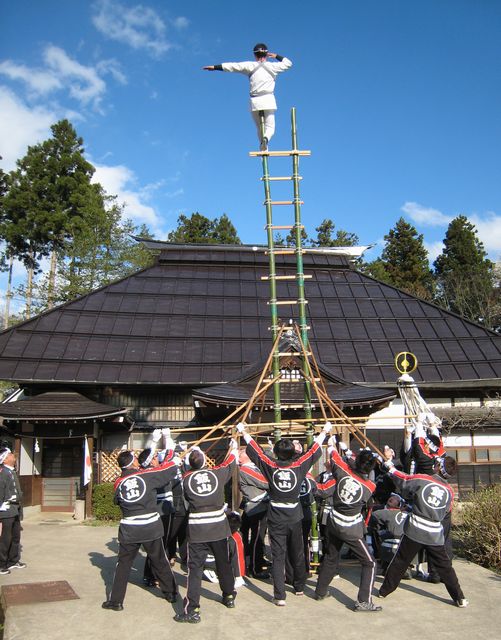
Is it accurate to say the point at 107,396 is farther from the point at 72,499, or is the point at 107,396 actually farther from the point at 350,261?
the point at 350,261

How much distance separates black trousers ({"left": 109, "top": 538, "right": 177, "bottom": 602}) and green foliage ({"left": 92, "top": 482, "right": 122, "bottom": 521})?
25.1 ft

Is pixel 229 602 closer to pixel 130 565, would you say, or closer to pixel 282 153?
pixel 130 565

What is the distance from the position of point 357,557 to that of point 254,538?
82.8 inches

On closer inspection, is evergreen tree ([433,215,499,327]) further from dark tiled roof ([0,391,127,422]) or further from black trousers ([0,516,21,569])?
black trousers ([0,516,21,569])

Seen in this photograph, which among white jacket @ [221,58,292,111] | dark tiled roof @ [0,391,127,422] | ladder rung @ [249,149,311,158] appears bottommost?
dark tiled roof @ [0,391,127,422]

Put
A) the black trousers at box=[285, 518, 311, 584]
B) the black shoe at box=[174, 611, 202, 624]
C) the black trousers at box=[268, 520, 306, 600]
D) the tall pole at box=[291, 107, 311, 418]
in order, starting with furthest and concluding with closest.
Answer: the tall pole at box=[291, 107, 311, 418] < the black trousers at box=[285, 518, 311, 584] < the black trousers at box=[268, 520, 306, 600] < the black shoe at box=[174, 611, 202, 624]

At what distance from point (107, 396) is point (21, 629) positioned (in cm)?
1116

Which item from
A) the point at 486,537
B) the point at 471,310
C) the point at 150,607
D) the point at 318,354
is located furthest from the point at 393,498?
the point at 471,310

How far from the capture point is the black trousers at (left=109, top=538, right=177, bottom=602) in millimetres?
6668

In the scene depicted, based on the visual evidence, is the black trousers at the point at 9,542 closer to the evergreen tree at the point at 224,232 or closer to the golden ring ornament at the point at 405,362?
the golden ring ornament at the point at 405,362

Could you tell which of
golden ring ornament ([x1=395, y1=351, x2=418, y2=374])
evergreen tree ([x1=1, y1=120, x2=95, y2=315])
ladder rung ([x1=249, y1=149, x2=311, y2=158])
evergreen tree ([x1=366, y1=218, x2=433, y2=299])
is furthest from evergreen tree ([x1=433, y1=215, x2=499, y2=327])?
ladder rung ([x1=249, y1=149, x2=311, y2=158])

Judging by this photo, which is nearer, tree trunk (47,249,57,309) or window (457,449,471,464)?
window (457,449,471,464)

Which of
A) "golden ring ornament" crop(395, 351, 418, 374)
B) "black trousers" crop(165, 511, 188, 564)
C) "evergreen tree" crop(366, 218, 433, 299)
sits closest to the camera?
"black trousers" crop(165, 511, 188, 564)

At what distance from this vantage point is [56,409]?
1512 cm
